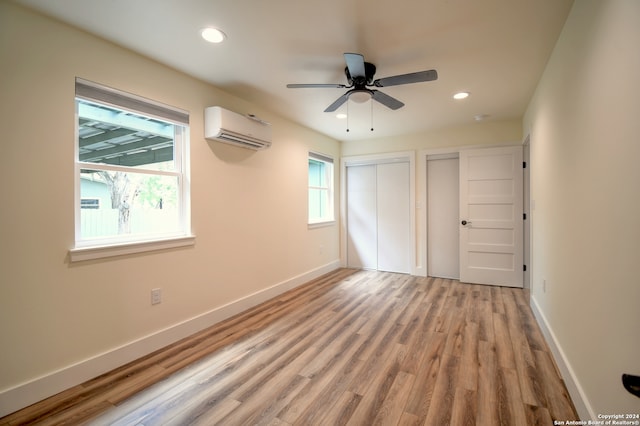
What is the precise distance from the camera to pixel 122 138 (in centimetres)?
241

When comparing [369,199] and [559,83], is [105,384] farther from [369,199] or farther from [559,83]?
[369,199]

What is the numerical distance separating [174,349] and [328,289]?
219 cm

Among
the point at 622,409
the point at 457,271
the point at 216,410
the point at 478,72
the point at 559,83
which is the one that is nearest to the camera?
the point at 622,409

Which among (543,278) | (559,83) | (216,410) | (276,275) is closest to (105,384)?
(216,410)

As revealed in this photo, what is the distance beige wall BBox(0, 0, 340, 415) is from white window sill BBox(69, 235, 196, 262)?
2.1 inches

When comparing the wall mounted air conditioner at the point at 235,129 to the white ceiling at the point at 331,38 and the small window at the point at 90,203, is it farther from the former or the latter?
the small window at the point at 90,203

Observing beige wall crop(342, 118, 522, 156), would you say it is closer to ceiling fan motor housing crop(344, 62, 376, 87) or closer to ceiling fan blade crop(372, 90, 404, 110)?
ceiling fan blade crop(372, 90, 404, 110)

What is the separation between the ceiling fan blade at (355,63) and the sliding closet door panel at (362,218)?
3.19 metres

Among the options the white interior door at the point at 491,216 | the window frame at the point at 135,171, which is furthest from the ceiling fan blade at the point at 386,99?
the white interior door at the point at 491,216

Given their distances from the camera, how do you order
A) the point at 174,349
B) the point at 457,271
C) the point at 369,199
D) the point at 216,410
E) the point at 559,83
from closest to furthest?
the point at 216,410, the point at 559,83, the point at 174,349, the point at 457,271, the point at 369,199

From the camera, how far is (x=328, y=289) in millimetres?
4234

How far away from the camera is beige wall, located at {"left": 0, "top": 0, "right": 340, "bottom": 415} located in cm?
178

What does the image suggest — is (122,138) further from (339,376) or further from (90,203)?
(339,376)

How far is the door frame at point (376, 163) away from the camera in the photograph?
4988mm
